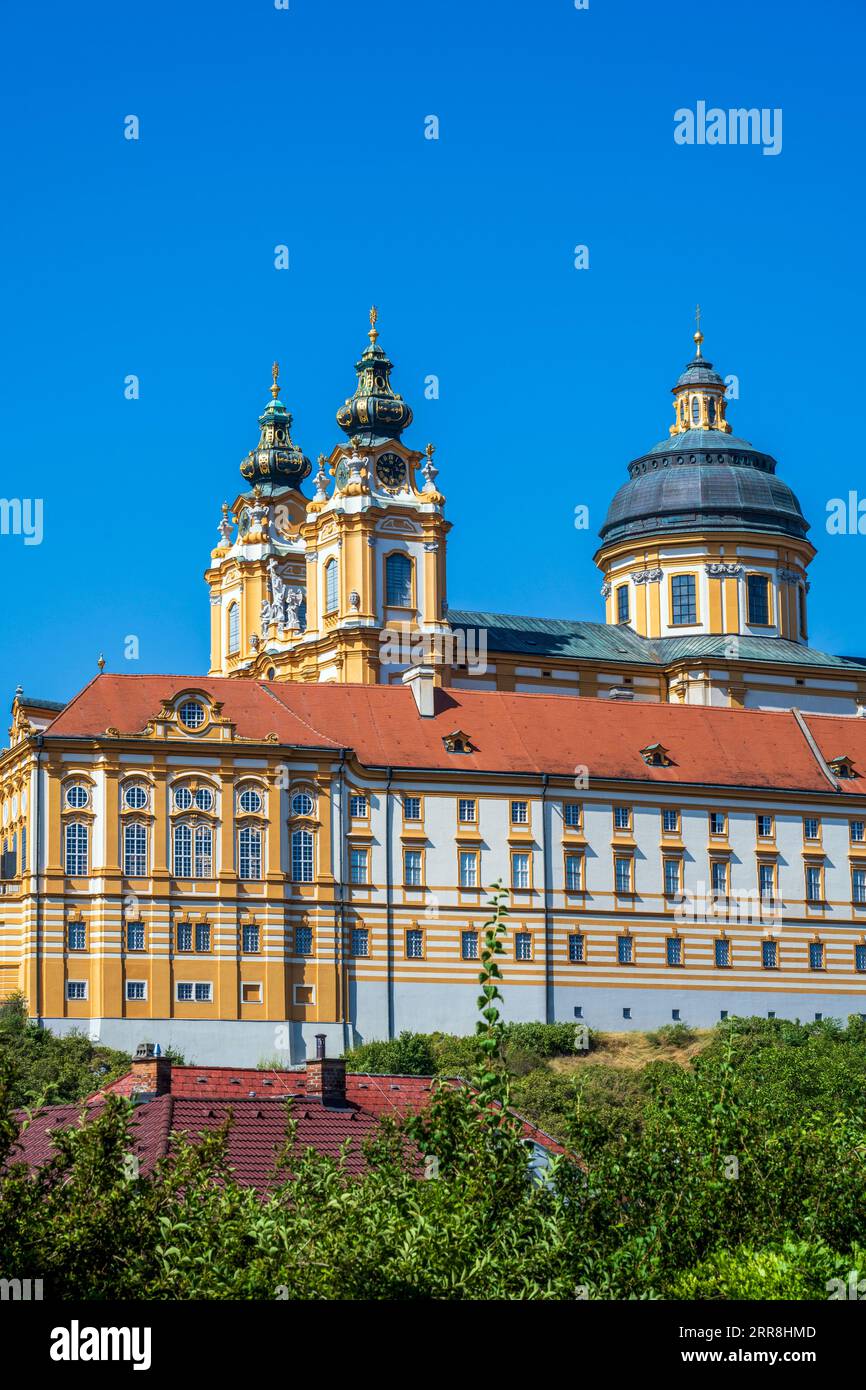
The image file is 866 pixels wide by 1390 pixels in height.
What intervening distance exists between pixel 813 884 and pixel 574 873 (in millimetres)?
10056

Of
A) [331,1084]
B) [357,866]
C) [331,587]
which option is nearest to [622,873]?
[357,866]

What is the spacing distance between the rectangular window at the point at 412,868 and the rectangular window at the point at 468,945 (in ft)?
7.93

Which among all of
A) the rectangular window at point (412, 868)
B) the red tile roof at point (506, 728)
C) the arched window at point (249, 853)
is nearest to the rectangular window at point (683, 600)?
the red tile roof at point (506, 728)

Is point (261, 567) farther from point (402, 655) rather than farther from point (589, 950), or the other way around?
point (589, 950)

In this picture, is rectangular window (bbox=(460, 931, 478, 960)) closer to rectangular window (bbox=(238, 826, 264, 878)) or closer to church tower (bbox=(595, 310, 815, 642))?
rectangular window (bbox=(238, 826, 264, 878))

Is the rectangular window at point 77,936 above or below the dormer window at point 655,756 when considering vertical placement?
below

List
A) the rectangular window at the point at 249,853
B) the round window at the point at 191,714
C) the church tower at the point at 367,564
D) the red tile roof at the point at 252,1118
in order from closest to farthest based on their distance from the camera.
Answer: the red tile roof at the point at 252,1118 < the rectangular window at the point at 249,853 < the round window at the point at 191,714 < the church tower at the point at 367,564

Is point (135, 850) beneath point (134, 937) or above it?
above

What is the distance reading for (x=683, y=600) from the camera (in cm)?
13088

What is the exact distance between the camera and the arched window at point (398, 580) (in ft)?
387

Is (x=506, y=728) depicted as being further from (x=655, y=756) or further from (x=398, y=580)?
(x=398, y=580)

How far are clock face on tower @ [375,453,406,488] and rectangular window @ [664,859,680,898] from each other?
92.3 ft

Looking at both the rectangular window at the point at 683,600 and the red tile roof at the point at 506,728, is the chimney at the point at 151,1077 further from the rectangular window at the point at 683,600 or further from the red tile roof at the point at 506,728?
the rectangular window at the point at 683,600
